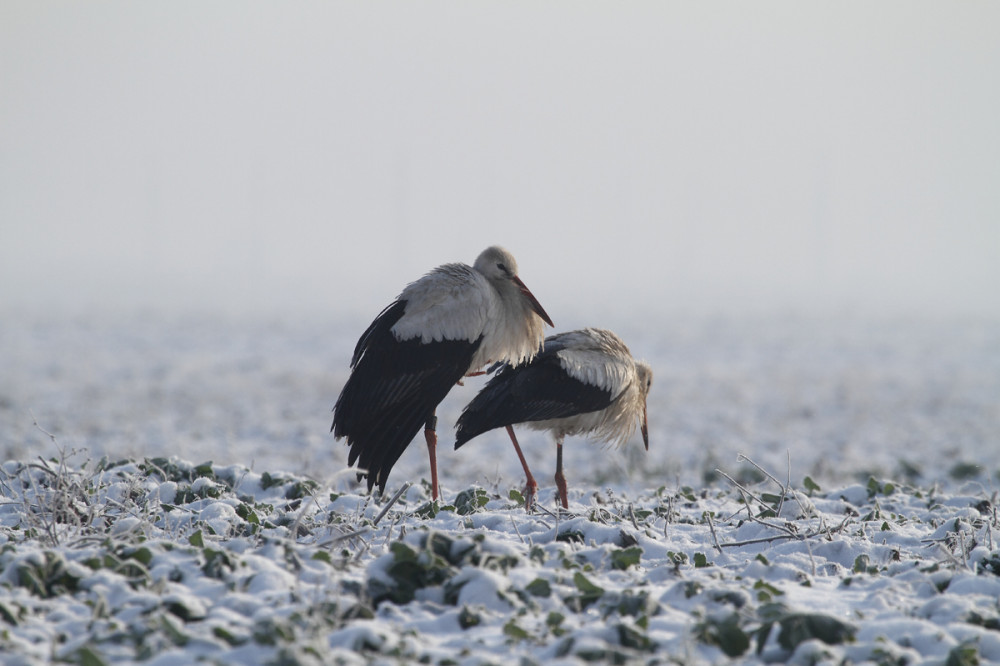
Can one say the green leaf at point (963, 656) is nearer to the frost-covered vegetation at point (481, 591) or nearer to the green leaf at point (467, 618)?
the frost-covered vegetation at point (481, 591)

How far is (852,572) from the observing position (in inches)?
176

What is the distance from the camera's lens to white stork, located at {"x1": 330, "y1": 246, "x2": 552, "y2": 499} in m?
6.30

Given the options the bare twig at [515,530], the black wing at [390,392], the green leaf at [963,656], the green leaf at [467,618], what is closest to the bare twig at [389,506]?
the bare twig at [515,530]

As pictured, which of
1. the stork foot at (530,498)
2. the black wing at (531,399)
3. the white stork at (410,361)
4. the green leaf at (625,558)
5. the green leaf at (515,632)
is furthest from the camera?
the black wing at (531,399)

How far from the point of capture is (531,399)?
6523 millimetres

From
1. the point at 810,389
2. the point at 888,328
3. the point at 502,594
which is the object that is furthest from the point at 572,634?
the point at 888,328

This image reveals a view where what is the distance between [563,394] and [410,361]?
3.78 ft

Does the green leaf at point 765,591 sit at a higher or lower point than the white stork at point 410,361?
lower

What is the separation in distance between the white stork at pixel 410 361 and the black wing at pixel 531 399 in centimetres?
28

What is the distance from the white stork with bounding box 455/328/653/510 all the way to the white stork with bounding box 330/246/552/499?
12.4 inches

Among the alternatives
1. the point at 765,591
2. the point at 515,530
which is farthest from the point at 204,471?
the point at 765,591

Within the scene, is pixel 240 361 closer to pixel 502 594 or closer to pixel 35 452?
pixel 35 452

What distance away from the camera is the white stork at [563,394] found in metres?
6.46

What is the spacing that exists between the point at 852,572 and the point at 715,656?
5.34 ft
